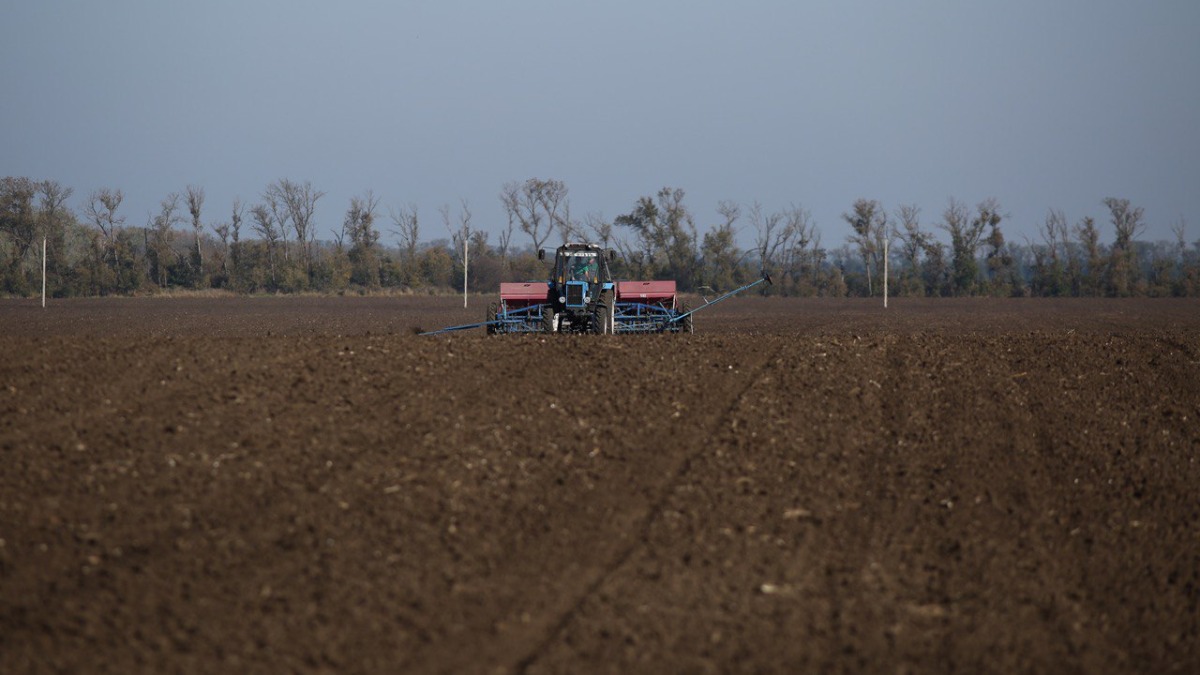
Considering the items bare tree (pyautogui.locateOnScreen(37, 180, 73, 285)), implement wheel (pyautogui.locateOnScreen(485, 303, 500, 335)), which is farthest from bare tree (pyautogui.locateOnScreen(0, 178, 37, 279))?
implement wheel (pyautogui.locateOnScreen(485, 303, 500, 335))

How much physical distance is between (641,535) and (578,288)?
15.2 meters

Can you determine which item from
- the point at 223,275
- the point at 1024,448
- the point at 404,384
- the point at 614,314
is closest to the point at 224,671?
the point at 404,384

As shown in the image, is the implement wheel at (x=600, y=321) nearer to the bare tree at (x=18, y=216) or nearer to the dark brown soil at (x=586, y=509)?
the dark brown soil at (x=586, y=509)

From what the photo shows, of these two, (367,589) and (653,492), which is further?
(653,492)

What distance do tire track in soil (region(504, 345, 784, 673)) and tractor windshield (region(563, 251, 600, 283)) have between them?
1016 centimetres

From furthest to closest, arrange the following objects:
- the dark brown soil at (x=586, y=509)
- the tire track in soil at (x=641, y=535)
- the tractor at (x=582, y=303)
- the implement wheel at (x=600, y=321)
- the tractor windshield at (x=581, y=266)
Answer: the tractor windshield at (x=581, y=266) → the tractor at (x=582, y=303) → the implement wheel at (x=600, y=321) → the dark brown soil at (x=586, y=509) → the tire track in soil at (x=641, y=535)

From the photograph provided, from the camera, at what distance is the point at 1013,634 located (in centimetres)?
838

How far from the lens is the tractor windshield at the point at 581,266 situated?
2570cm

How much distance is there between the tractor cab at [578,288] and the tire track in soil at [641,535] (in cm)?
917

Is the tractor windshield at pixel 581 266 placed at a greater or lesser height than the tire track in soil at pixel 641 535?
greater

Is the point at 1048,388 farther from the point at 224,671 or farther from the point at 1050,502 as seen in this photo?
the point at 224,671

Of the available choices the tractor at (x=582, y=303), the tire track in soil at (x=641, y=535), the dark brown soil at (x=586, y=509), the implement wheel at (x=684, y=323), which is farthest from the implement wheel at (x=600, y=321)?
the tire track in soil at (x=641, y=535)

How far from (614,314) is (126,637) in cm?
1814

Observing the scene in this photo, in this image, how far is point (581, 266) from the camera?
25.8 meters
